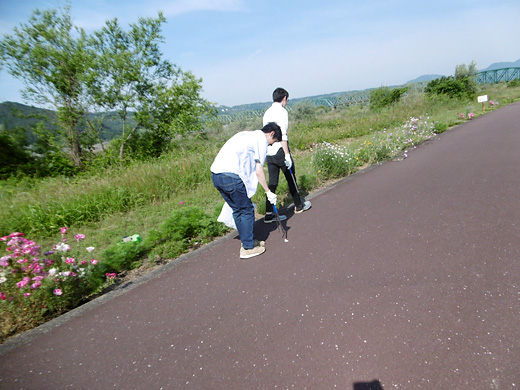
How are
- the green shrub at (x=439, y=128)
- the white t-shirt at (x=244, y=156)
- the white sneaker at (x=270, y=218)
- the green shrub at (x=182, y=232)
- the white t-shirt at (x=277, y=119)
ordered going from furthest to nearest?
the green shrub at (x=439, y=128) < the white sneaker at (x=270, y=218) < the white t-shirt at (x=277, y=119) < the green shrub at (x=182, y=232) < the white t-shirt at (x=244, y=156)

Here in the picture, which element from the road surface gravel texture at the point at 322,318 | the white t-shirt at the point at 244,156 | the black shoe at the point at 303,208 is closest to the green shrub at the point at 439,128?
the road surface gravel texture at the point at 322,318

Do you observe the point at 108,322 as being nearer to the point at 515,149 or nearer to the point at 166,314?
the point at 166,314

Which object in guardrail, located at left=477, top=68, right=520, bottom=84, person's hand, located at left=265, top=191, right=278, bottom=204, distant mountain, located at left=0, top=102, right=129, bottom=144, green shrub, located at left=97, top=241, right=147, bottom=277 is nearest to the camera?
green shrub, located at left=97, top=241, right=147, bottom=277

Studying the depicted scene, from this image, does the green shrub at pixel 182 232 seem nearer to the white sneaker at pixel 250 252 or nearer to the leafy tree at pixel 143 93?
the white sneaker at pixel 250 252

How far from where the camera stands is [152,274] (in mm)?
3721

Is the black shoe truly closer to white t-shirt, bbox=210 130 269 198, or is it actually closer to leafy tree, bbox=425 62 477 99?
white t-shirt, bbox=210 130 269 198

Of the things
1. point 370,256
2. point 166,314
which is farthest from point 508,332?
point 166,314

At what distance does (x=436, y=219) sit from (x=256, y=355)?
10.5 feet

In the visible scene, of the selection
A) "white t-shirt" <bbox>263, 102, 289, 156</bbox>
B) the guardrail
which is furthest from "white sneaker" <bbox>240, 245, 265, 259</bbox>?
the guardrail

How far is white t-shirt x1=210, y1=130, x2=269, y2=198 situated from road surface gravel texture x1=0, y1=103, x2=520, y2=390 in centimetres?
113

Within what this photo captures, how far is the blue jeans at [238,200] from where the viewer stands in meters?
3.55

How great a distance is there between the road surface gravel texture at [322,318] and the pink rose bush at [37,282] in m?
0.22

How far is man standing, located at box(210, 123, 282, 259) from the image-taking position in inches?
139

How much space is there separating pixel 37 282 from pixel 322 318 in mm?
2910
